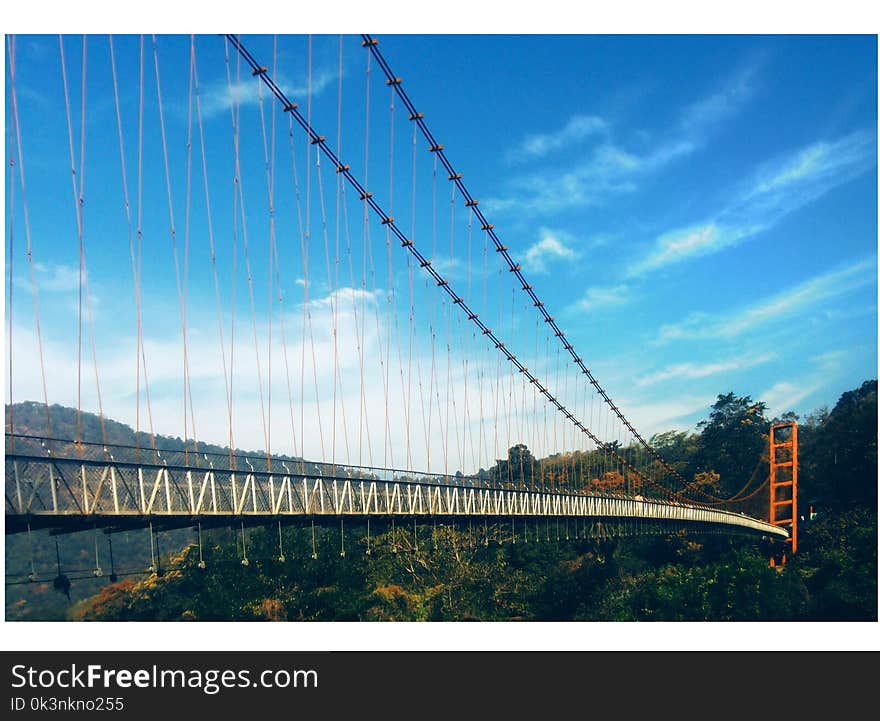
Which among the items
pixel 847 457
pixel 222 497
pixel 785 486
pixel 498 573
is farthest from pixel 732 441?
pixel 222 497

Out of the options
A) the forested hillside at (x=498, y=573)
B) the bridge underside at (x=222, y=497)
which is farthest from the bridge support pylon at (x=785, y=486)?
the bridge underside at (x=222, y=497)

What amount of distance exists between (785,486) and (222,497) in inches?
3351

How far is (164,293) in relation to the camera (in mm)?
35625

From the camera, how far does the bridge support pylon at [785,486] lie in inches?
3317

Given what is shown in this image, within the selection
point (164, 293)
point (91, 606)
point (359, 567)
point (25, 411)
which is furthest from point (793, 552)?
point (25, 411)

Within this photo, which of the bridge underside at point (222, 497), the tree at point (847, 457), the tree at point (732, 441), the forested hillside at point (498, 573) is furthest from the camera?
the tree at point (732, 441)

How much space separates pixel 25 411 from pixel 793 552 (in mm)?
83416

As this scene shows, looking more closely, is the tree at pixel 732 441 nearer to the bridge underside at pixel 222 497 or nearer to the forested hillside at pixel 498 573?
the forested hillside at pixel 498 573

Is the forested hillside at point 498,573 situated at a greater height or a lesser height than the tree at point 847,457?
lesser

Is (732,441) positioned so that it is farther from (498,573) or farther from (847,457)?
(498,573)

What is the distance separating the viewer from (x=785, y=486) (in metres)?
95.4

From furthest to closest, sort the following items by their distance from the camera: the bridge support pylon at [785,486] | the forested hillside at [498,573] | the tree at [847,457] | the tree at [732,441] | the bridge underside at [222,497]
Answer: the tree at [732,441] → the bridge support pylon at [785,486] → the tree at [847,457] → the forested hillside at [498,573] → the bridge underside at [222,497]

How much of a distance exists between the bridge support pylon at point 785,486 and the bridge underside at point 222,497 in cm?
4617
